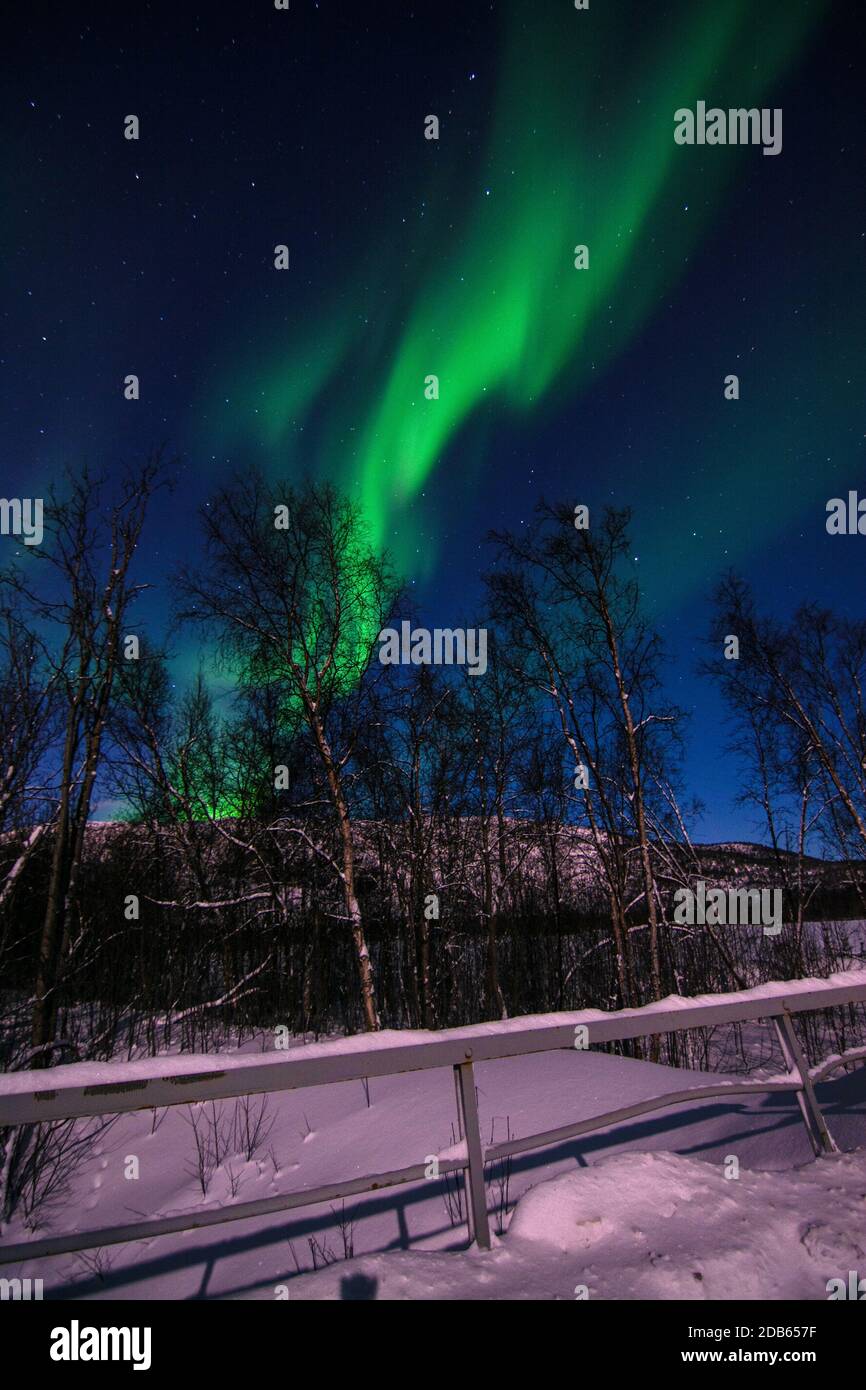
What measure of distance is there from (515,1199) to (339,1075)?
2609mm

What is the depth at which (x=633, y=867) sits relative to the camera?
53.8ft

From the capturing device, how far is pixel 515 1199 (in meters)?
3.88

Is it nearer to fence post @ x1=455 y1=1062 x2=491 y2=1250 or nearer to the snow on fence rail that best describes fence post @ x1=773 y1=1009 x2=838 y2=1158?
the snow on fence rail

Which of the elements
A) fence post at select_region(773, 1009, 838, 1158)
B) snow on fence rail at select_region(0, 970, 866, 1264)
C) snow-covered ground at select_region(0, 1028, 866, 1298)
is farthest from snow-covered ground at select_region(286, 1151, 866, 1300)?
fence post at select_region(773, 1009, 838, 1158)

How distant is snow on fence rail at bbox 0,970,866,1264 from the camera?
1.87m

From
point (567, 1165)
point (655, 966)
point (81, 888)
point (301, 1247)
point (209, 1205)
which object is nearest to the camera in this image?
point (301, 1247)

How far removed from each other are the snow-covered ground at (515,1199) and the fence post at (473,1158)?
92 mm

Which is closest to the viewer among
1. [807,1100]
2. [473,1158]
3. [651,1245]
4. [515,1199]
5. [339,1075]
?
[339,1075]

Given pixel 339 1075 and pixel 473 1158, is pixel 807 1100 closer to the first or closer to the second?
pixel 473 1158

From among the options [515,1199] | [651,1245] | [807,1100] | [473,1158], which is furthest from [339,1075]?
[807,1100]

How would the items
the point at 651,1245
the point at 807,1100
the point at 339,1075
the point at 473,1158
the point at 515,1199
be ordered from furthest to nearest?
the point at 515,1199 → the point at 807,1100 → the point at 473,1158 → the point at 651,1245 → the point at 339,1075
